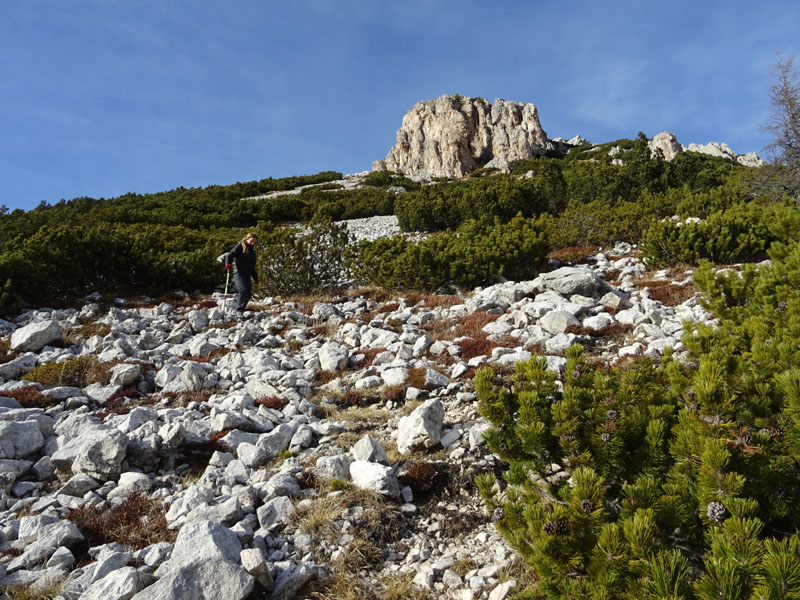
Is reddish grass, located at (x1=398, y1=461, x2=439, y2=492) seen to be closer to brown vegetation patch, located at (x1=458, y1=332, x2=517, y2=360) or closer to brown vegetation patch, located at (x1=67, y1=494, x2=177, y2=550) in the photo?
brown vegetation patch, located at (x1=67, y1=494, x2=177, y2=550)

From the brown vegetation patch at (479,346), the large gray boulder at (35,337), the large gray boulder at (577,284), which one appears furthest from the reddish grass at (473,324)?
the large gray boulder at (35,337)

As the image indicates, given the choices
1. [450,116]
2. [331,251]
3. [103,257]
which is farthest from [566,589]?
[450,116]

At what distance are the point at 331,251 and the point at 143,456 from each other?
984 cm

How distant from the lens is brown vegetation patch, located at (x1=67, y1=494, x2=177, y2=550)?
350 cm

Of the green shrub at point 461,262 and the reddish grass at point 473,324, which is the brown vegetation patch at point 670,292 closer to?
the green shrub at point 461,262

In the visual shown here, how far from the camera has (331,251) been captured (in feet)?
46.0

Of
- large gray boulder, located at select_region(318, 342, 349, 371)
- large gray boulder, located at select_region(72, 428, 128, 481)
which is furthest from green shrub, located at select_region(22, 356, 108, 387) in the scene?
large gray boulder, located at select_region(318, 342, 349, 371)

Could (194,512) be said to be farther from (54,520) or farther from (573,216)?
(573,216)

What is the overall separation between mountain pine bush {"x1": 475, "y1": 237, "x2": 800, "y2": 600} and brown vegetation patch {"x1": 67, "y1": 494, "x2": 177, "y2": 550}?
259 centimetres

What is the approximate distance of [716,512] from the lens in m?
2.03

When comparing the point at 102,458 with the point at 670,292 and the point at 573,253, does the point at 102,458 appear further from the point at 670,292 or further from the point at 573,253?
the point at 573,253

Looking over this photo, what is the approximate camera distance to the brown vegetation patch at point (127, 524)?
350 cm

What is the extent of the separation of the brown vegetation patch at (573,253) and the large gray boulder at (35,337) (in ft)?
41.0

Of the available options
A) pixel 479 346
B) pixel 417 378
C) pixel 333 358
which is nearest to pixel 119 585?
pixel 417 378
